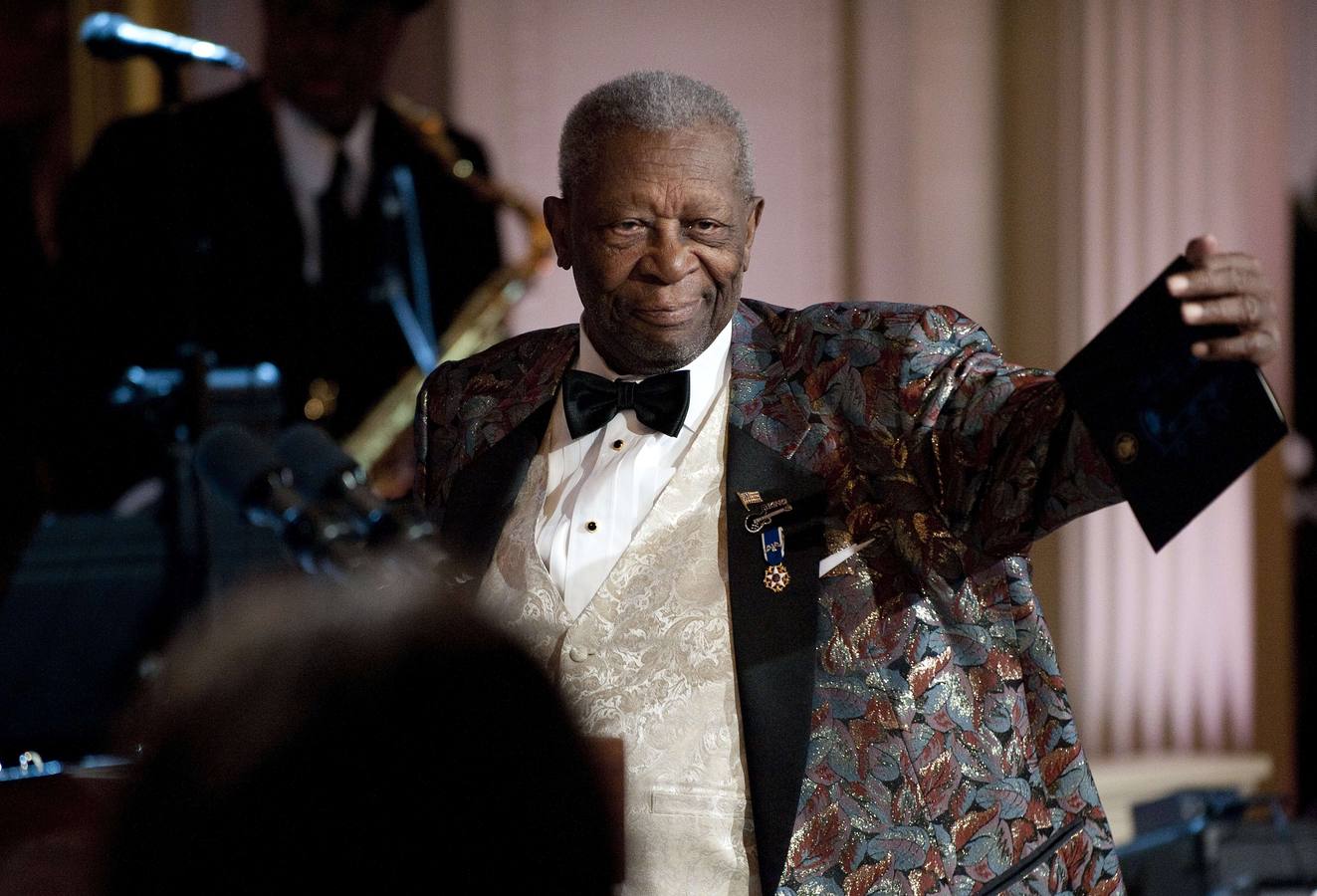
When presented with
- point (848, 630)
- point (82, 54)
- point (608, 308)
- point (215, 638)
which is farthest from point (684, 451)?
point (82, 54)

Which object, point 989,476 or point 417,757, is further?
point 989,476

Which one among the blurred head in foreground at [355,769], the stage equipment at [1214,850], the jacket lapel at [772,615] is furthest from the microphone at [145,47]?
the blurred head in foreground at [355,769]

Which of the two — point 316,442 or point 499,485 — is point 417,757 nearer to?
point 316,442

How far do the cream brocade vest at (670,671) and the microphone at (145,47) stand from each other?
1.81m

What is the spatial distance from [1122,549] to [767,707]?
3199mm

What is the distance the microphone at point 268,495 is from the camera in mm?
1536

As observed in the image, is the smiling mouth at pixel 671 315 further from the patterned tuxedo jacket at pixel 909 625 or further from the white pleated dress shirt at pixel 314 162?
the white pleated dress shirt at pixel 314 162

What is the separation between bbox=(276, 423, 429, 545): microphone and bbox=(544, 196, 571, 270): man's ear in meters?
0.40

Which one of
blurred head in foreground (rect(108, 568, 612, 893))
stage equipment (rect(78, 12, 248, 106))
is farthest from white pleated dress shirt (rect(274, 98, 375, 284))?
blurred head in foreground (rect(108, 568, 612, 893))

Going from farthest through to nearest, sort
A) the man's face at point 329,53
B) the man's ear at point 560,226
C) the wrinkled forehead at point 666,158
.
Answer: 1. the man's face at point 329,53
2. the man's ear at point 560,226
3. the wrinkled forehead at point 666,158

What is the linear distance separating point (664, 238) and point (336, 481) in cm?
46

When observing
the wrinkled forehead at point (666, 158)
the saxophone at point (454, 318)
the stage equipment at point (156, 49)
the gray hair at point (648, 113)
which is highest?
the stage equipment at point (156, 49)

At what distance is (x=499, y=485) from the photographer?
184 cm

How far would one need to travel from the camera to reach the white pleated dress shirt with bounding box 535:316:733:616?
1.75 m
